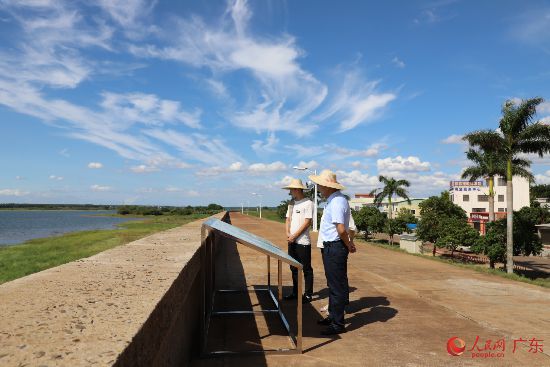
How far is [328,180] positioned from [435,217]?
1255 inches

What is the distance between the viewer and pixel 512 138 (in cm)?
2214

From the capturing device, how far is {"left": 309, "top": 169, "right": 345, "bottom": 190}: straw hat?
4.66 m

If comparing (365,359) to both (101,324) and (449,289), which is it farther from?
(449,289)

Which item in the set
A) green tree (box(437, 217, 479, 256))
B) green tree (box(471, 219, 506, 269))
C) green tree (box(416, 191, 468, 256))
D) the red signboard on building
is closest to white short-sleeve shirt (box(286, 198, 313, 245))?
green tree (box(471, 219, 506, 269))

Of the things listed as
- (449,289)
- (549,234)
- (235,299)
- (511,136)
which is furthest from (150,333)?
(549,234)

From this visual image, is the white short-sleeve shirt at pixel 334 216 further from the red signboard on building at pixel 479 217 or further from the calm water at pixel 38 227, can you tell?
the red signboard on building at pixel 479 217

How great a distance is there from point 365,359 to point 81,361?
2954mm

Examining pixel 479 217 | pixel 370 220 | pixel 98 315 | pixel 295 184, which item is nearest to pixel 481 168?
pixel 370 220

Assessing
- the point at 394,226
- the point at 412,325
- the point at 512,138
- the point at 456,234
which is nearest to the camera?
the point at 412,325

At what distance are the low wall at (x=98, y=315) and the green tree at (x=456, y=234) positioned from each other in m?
29.6

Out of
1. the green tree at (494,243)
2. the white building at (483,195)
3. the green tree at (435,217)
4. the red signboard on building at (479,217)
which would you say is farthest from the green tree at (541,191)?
the green tree at (494,243)

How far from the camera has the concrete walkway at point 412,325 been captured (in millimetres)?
3744

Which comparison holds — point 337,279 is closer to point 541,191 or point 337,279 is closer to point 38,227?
point 38,227

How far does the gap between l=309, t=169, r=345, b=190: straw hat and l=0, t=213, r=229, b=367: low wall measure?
6.04 feet
